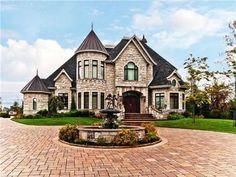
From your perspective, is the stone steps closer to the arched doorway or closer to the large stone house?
the large stone house

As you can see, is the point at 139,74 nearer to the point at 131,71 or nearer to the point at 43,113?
the point at 131,71

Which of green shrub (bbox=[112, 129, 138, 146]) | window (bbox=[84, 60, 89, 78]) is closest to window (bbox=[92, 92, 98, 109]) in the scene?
window (bbox=[84, 60, 89, 78])

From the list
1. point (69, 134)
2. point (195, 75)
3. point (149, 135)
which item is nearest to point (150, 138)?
point (149, 135)

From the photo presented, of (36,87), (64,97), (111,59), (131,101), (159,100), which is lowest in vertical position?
(131,101)

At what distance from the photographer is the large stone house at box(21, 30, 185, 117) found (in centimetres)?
2888

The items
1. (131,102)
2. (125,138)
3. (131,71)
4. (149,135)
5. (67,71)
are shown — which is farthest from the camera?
(67,71)

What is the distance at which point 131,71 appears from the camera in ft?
99.3

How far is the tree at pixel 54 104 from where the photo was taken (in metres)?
28.9

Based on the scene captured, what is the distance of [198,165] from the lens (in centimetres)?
786

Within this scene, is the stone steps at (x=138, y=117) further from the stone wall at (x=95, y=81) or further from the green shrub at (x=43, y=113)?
the green shrub at (x=43, y=113)

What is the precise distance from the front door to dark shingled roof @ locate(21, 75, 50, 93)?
933 cm

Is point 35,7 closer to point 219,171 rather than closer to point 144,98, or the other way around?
point 219,171

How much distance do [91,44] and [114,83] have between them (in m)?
4.93

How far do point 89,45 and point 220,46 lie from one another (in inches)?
521
